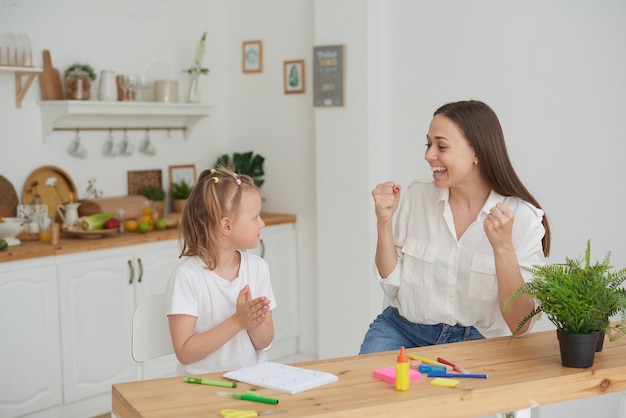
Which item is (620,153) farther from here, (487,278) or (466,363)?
(466,363)

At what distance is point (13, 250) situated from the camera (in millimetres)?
3850

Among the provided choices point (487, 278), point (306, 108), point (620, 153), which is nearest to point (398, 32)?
point (306, 108)

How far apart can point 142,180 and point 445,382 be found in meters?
3.28

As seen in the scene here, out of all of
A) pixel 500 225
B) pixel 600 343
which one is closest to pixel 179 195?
pixel 500 225

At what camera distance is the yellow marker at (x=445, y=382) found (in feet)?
6.51

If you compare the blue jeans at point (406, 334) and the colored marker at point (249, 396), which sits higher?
the colored marker at point (249, 396)

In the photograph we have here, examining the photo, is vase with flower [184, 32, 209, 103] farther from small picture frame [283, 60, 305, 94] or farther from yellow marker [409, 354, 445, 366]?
yellow marker [409, 354, 445, 366]

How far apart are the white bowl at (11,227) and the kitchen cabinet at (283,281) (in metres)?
1.33

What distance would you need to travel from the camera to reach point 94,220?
14.2ft

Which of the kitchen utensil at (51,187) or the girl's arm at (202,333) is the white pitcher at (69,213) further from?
the girl's arm at (202,333)

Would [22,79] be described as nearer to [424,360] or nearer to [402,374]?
[424,360]


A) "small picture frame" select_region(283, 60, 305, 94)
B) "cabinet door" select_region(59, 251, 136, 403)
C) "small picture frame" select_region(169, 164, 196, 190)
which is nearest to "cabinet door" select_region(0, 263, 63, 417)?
"cabinet door" select_region(59, 251, 136, 403)

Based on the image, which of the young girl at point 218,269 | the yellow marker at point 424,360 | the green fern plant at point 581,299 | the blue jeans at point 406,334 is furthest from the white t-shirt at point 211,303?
the green fern plant at point 581,299

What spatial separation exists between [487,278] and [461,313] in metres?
0.14
